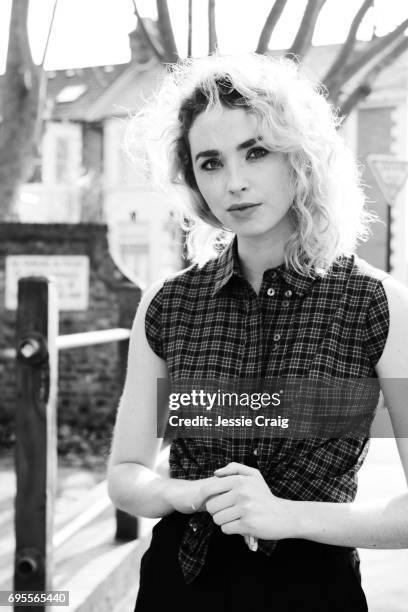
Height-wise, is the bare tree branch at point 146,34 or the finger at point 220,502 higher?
the bare tree branch at point 146,34

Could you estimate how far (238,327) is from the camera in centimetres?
146

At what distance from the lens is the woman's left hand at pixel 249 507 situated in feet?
4.12

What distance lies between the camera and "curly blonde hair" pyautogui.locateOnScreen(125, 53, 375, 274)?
141 centimetres

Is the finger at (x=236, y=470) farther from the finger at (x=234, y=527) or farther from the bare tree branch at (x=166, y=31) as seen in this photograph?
the bare tree branch at (x=166, y=31)

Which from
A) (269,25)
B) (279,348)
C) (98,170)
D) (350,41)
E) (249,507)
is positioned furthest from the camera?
(98,170)

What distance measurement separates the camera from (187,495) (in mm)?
1349

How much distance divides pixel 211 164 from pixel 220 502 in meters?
0.68

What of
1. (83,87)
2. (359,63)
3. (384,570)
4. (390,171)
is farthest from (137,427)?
(83,87)

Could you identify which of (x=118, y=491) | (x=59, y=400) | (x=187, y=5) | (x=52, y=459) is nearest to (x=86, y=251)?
(x=59, y=400)

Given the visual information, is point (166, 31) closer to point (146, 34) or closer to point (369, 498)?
point (146, 34)

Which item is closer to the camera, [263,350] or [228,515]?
[228,515]

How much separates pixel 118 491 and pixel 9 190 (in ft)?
22.1

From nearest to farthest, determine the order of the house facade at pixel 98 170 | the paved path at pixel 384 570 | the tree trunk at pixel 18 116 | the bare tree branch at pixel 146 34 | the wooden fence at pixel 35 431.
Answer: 1. the wooden fence at pixel 35 431
2. the paved path at pixel 384 570
3. the bare tree branch at pixel 146 34
4. the tree trunk at pixel 18 116
5. the house facade at pixel 98 170

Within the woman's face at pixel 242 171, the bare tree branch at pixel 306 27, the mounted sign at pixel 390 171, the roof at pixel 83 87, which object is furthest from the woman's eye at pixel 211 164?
the roof at pixel 83 87
